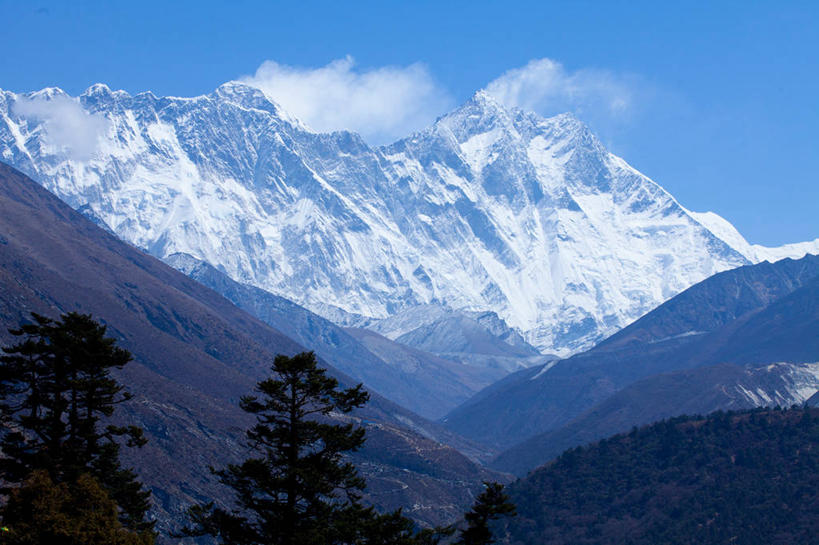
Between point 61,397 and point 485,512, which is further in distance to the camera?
point 61,397

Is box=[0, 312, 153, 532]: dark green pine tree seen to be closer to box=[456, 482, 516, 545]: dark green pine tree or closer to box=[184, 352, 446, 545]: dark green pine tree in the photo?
box=[184, 352, 446, 545]: dark green pine tree

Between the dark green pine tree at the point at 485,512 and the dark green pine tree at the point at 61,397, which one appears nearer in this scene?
the dark green pine tree at the point at 485,512

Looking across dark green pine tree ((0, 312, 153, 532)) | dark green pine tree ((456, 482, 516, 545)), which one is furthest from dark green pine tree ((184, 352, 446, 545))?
dark green pine tree ((0, 312, 153, 532))

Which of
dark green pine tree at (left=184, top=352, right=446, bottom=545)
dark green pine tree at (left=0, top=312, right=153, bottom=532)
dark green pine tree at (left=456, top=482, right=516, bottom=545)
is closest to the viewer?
dark green pine tree at (left=184, top=352, right=446, bottom=545)

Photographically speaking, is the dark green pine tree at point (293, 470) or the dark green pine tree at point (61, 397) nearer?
the dark green pine tree at point (293, 470)

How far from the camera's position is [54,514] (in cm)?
3931

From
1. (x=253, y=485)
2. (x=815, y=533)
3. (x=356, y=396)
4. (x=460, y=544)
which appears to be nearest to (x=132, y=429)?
(x=253, y=485)

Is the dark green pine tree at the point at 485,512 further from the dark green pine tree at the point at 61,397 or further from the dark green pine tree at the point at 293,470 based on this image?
the dark green pine tree at the point at 61,397

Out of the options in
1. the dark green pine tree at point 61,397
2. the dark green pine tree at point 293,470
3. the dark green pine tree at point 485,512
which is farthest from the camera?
the dark green pine tree at point 61,397

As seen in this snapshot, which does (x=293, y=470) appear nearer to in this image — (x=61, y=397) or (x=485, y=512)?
(x=485, y=512)

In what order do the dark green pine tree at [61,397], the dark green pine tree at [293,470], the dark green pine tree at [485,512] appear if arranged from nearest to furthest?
the dark green pine tree at [293,470] < the dark green pine tree at [485,512] < the dark green pine tree at [61,397]

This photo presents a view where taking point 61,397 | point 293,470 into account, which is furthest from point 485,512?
point 61,397

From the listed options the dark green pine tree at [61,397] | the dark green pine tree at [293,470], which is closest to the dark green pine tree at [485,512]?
the dark green pine tree at [293,470]

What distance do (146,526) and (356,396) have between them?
16653 millimetres
